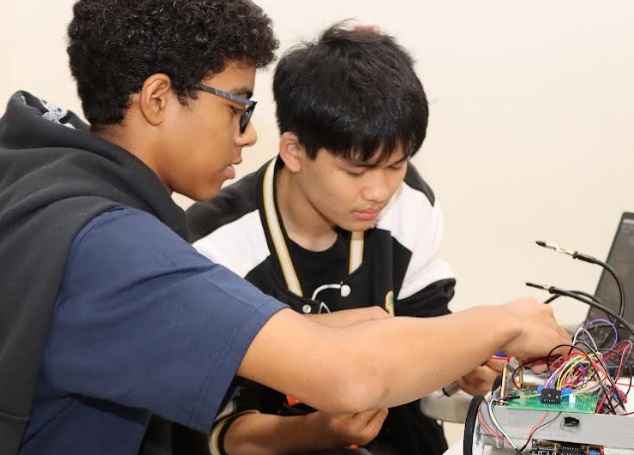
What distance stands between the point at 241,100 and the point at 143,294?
399 millimetres

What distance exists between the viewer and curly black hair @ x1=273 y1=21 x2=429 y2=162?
1688 millimetres

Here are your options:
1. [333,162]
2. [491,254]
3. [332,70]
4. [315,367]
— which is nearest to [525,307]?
[315,367]

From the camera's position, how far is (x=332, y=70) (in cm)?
178

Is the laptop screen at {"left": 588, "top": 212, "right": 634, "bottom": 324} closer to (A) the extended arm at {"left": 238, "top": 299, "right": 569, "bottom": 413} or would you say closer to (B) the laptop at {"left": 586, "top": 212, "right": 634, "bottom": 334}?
(B) the laptop at {"left": 586, "top": 212, "right": 634, "bottom": 334}

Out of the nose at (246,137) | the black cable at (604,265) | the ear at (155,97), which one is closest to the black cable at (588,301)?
the black cable at (604,265)

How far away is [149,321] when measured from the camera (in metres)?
1.01

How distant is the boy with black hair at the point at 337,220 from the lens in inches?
66.3

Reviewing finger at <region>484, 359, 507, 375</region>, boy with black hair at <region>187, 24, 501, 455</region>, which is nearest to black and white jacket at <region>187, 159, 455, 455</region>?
boy with black hair at <region>187, 24, 501, 455</region>

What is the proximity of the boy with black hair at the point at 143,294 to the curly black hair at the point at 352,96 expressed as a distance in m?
0.44

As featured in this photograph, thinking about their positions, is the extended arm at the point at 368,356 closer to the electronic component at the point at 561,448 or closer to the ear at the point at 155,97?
the electronic component at the point at 561,448

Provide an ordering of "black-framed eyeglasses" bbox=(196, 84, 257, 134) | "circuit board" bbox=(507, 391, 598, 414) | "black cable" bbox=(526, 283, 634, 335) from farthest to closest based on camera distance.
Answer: "black cable" bbox=(526, 283, 634, 335), "black-framed eyeglasses" bbox=(196, 84, 257, 134), "circuit board" bbox=(507, 391, 598, 414)

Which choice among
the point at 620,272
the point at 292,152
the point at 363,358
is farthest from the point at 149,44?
the point at 620,272

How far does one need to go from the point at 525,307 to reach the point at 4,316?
0.71 metres

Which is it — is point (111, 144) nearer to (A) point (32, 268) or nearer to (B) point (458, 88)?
(A) point (32, 268)
